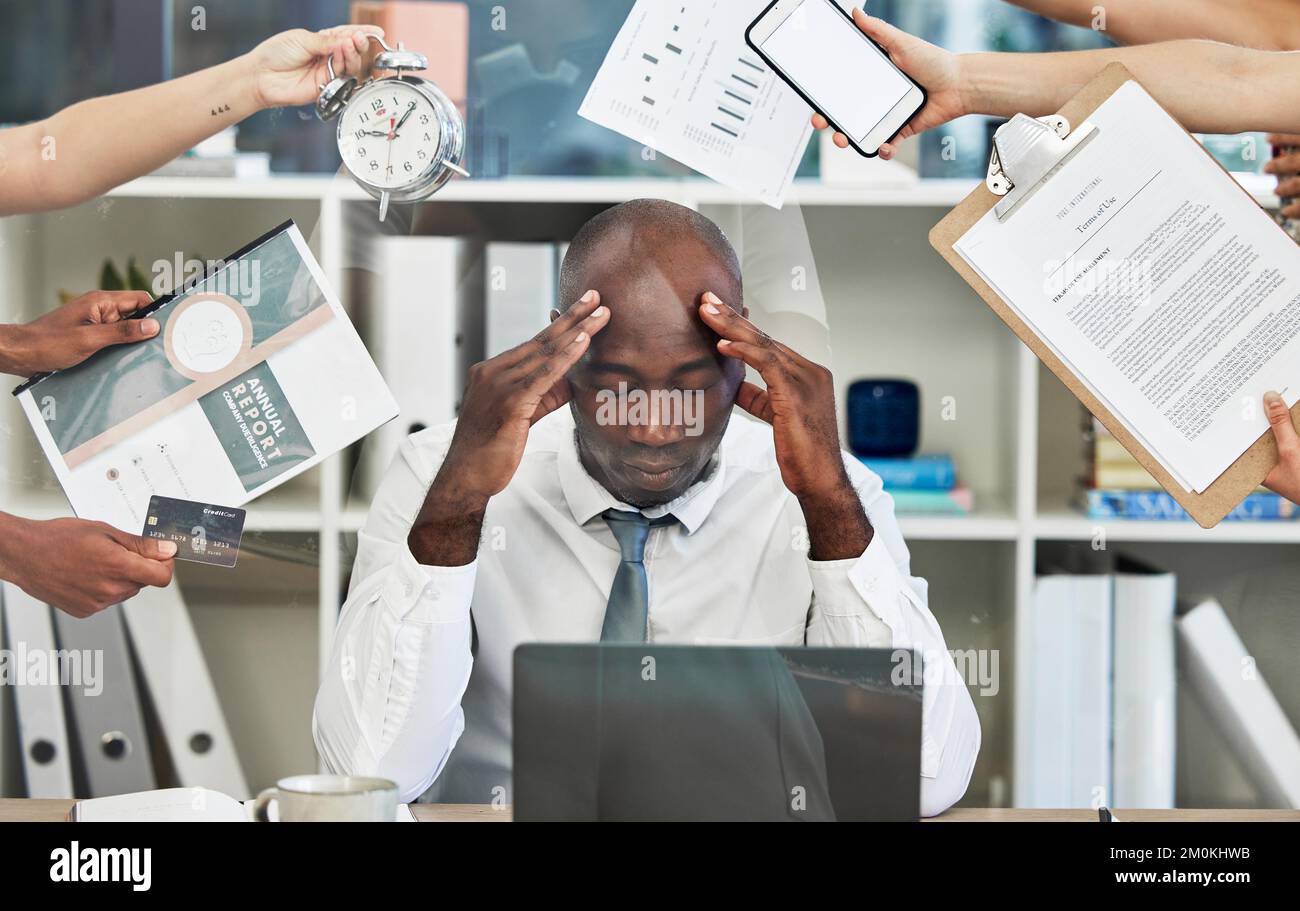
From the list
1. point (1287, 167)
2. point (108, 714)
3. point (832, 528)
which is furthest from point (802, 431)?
point (108, 714)

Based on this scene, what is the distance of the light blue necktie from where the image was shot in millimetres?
1150

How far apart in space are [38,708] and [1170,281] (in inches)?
47.1

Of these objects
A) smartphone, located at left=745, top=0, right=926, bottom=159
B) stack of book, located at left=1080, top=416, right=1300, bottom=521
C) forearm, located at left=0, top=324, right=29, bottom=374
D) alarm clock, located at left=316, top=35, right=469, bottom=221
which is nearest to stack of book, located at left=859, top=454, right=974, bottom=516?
stack of book, located at left=1080, top=416, right=1300, bottom=521

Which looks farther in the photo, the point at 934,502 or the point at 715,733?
the point at 934,502

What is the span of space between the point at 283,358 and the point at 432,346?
143mm

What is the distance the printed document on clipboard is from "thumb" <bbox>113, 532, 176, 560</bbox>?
86cm

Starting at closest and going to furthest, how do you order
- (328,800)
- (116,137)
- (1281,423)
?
(328,800) → (1281,423) → (116,137)

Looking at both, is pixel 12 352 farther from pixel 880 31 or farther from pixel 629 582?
pixel 880 31

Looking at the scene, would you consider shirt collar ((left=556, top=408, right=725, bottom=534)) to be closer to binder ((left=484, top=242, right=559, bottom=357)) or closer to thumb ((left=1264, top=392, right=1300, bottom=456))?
binder ((left=484, top=242, right=559, bottom=357))

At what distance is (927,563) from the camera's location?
121 centimetres

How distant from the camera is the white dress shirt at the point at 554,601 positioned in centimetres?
112

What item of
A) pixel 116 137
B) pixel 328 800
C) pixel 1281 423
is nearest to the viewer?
pixel 328 800

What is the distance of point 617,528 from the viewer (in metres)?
1.18

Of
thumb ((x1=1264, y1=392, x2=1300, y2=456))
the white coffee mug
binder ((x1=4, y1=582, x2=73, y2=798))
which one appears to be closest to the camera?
the white coffee mug
